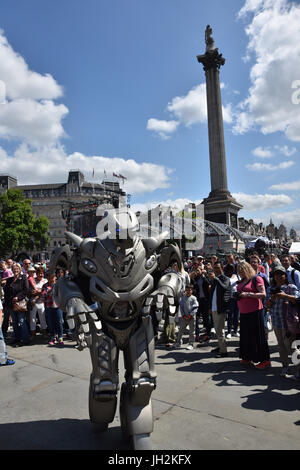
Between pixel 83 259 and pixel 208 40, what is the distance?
4510cm

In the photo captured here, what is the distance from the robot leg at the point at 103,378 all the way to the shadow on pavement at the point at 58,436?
0.28 m

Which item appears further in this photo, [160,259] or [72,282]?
[160,259]

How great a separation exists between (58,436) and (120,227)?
227 cm

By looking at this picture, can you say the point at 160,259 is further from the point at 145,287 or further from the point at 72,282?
the point at 72,282

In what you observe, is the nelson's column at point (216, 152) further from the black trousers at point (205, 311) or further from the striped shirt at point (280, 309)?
the striped shirt at point (280, 309)

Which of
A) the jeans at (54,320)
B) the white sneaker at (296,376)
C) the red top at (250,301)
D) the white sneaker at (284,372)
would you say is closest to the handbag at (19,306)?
the jeans at (54,320)

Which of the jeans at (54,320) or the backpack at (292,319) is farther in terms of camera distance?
the jeans at (54,320)

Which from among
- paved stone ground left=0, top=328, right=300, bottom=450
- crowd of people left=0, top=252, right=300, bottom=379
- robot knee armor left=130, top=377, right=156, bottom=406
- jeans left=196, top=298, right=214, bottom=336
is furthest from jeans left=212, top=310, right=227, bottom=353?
robot knee armor left=130, top=377, right=156, bottom=406

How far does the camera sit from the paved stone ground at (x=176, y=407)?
3.01 meters

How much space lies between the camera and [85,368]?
511 centimetres

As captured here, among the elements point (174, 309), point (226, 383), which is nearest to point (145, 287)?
point (174, 309)

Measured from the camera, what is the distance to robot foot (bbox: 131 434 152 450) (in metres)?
2.72

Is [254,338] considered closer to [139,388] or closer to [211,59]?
[139,388]

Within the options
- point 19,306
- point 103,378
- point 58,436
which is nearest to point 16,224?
point 19,306
